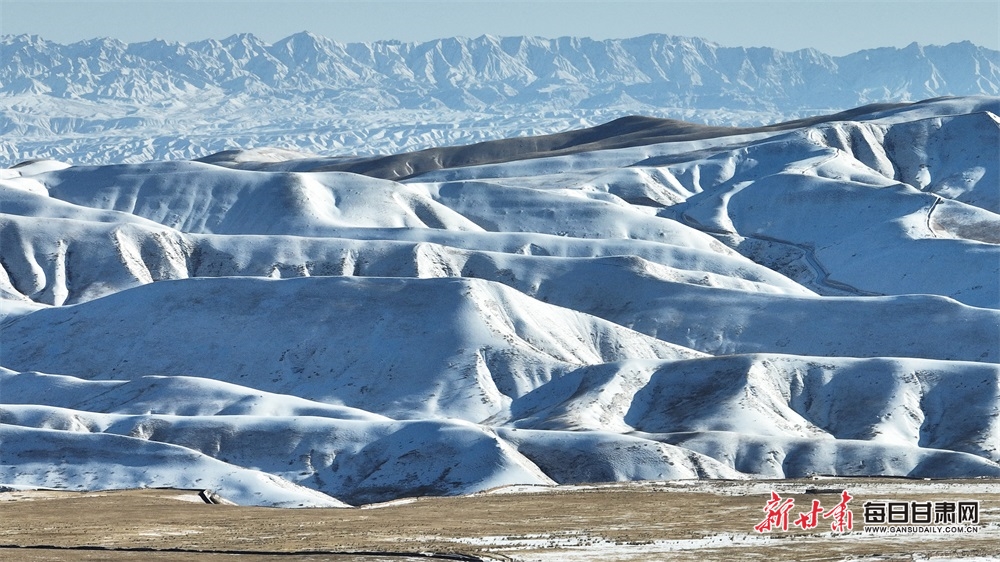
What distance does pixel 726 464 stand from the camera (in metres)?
102

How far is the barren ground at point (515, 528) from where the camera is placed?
166 ft

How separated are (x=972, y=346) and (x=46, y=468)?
270ft

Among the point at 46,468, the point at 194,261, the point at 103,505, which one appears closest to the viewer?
the point at 103,505

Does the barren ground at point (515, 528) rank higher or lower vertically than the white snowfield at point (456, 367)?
higher

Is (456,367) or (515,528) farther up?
(515,528)

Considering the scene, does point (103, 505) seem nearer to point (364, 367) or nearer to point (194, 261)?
point (364, 367)

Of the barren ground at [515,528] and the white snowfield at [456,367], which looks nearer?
the barren ground at [515,528]

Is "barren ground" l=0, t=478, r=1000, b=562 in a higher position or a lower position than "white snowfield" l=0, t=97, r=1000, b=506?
higher

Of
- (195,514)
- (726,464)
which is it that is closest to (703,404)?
(726,464)

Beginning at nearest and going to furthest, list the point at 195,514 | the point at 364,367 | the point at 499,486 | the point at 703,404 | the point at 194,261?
1. the point at 195,514
2. the point at 499,486
3. the point at 703,404
4. the point at 364,367
5. the point at 194,261

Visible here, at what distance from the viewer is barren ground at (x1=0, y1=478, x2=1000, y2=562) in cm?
5062

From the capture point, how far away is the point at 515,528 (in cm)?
5894

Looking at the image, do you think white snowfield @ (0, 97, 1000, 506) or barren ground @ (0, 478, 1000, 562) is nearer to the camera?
barren ground @ (0, 478, 1000, 562)

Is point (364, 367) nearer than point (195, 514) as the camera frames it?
No
